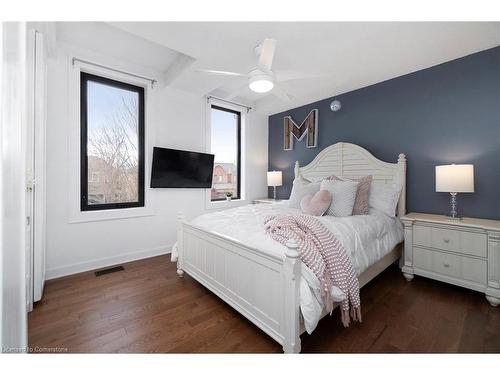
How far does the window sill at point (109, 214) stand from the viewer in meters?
2.64

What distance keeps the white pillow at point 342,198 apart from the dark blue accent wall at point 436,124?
0.91 meters

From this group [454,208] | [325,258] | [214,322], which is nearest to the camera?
[325,258]

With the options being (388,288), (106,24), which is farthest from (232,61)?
(388,288)

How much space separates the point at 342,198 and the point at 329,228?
2.65 ft

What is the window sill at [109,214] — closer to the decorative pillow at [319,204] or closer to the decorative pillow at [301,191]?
the decorative pillow at [301,191]

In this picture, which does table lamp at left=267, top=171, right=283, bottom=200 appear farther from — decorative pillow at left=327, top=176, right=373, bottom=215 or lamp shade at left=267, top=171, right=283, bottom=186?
decorative pillow at left=327, top=176, right=373, bottom=215

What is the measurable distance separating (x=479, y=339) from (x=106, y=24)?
13.6 feet

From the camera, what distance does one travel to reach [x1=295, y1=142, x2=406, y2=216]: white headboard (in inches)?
112

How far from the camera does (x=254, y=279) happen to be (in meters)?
1.59

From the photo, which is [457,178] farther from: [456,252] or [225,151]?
[225,151]

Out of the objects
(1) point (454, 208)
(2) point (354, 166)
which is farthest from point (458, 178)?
(2) point (354, 166)

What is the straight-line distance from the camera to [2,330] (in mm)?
666

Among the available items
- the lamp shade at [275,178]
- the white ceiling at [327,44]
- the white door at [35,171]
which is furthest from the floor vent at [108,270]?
the lamp shade at [275,178]

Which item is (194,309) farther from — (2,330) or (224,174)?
(224,174)
